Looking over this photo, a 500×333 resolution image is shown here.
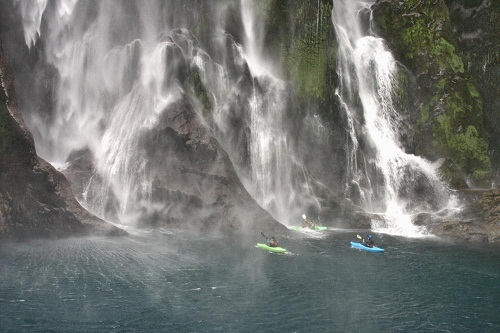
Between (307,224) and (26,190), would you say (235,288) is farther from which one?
(307,224)

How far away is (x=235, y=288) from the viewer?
24.9m

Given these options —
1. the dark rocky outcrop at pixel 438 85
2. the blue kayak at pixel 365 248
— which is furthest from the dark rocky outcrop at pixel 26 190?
the dark rocky outcrop at pixel 438 85

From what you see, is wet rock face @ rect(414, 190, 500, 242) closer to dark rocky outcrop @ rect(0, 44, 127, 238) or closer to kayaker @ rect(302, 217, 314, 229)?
kayaker @ rect(302, 217, 314, 229)

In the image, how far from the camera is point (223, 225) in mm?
40812

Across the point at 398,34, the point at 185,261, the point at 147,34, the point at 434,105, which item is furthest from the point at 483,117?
the point at 185,261

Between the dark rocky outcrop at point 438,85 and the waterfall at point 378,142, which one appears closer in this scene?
the waterfall at point 378,142

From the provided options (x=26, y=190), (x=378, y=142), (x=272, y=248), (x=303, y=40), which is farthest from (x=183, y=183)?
(x=378, y=142)

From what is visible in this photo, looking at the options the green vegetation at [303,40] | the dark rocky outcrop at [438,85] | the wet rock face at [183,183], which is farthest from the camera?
the dark rocky outcrop at [438,85]

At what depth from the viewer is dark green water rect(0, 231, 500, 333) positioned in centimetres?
2033

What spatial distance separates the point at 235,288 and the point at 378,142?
32.0 meters

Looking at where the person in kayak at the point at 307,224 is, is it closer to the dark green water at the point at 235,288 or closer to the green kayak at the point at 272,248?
the dark green water at the point at 235,288

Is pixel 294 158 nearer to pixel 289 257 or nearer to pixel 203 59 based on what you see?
pixel 203 59

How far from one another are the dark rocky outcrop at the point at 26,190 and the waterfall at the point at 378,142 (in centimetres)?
2780

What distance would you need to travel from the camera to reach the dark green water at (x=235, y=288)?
20328mm
